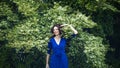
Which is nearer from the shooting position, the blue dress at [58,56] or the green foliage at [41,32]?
the blue dress at [58,56]

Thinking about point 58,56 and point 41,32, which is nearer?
point 58,56

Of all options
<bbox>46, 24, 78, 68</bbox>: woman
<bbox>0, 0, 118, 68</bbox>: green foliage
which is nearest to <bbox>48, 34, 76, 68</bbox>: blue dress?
<bbox>46, 24, 78, 68</bbox>: woman

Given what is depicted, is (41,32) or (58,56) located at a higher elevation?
(41,32)

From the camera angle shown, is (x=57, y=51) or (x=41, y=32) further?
(x=41, y=32)

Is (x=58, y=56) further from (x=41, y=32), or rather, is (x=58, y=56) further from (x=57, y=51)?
(x=41, y=32)

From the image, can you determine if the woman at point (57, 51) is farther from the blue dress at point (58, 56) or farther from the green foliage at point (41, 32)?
the green foliage at point (41, 32)

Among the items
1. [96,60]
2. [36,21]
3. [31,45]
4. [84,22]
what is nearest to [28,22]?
[36,21]

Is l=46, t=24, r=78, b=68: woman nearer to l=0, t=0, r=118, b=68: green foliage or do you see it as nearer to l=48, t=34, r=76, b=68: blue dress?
l=48, t=34, r=76, b=68: blue dress

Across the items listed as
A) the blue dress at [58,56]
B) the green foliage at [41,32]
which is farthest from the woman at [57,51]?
the green foliage at [41,32]

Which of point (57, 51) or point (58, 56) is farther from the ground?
point (57, 51)

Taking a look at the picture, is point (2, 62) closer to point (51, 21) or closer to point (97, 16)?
Answer: point (51, 21)

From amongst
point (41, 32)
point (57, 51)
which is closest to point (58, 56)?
point (57, 51)

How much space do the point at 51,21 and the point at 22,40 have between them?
943 mm

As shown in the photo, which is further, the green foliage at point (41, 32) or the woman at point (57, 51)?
the green foliage at point (41, 32)
